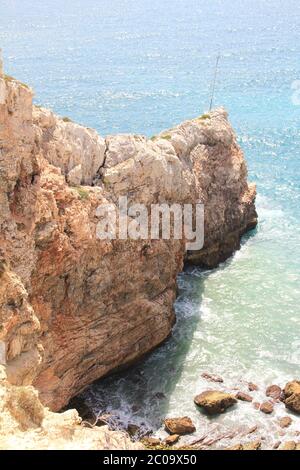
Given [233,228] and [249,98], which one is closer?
[233,228]

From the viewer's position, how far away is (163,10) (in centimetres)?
16862

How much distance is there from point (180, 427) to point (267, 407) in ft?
14.7

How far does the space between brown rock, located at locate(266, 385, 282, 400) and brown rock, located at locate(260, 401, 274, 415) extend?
0.62 meters

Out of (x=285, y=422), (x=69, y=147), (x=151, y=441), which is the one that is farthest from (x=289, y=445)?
(x=69, y=147)

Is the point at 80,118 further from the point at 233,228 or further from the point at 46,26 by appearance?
the point at 46,26

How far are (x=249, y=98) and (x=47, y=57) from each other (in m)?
42.1

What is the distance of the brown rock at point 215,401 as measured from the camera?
1013 inches

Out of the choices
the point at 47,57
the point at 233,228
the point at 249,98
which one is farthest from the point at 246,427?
the point at 47,57

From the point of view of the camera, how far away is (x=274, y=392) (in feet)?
88.2

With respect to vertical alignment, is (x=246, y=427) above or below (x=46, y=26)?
below

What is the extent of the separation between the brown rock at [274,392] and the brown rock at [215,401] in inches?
73.6

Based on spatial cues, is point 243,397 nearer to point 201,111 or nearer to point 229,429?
point 229,429

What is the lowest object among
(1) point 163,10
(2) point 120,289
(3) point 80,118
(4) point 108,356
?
(4) point 108,356

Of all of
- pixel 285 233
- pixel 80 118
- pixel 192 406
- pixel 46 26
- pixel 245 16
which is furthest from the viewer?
pixel 245 16
